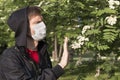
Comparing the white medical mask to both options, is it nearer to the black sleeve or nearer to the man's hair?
the man's hair

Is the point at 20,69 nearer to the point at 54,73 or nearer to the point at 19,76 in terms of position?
the point at 19,76

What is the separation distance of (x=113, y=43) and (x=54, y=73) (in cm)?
233

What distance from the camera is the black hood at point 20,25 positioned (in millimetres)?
3836

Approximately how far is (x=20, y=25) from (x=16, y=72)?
1.33 feet

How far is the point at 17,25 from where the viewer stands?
3826 millimetres

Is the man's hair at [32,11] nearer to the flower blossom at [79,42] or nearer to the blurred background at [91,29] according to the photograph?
the blurred background at [91,29]

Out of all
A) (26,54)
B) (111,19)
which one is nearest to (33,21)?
(26,54)

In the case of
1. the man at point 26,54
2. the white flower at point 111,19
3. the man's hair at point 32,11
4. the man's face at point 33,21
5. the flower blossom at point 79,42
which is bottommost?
the flower blossom at point 79,42

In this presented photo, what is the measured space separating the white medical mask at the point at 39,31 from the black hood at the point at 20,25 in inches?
3.4

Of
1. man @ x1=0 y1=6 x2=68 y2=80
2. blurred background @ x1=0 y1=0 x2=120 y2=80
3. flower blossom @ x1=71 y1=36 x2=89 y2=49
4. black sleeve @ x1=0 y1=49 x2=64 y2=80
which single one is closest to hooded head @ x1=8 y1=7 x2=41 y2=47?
man @ x1=0 y1=6 x2=68 y2=80

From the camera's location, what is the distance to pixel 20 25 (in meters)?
3.84

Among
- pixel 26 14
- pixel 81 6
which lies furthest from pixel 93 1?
pixel 26 14

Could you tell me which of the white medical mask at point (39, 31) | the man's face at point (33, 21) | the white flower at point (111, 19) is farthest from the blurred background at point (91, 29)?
the man's face at point (33, 21)

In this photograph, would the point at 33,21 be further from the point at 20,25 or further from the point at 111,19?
the point at 111,19
